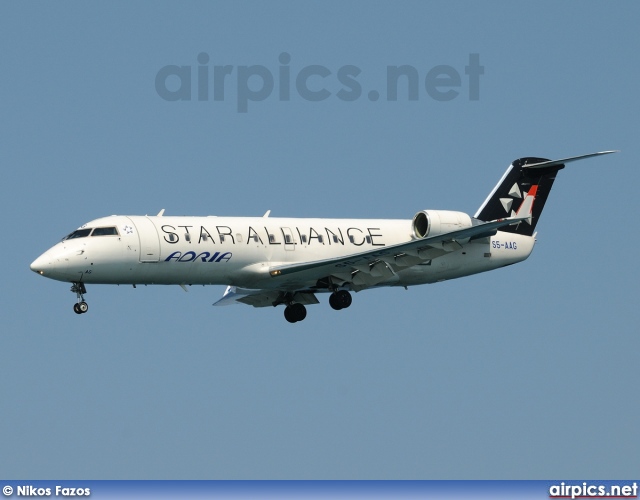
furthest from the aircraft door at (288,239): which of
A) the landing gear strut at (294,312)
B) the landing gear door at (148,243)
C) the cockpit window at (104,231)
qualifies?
the cockpit window at (104,231)

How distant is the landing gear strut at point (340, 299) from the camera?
4925 centimetres

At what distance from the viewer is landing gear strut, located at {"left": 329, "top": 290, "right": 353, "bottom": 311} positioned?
49250 mm

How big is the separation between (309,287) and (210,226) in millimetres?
4447

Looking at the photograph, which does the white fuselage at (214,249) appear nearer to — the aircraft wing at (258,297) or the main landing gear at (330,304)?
the main landing gear at (330,304)

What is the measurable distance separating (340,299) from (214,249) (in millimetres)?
4792

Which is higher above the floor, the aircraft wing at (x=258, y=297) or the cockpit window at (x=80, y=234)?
the cockpit window at (x=80, y=234)

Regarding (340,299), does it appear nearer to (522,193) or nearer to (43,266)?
(522,193)

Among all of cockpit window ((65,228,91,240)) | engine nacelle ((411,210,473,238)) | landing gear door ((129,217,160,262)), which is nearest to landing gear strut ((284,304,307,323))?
engine nacelle ((411,210,473,238))

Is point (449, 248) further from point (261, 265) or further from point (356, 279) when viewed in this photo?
point (261, 265)

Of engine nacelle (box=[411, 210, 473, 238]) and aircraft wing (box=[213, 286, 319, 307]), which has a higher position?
engine nacelle (box=[411, 210, 473, 238])

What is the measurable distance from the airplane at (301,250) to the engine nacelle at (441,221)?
0.03 m

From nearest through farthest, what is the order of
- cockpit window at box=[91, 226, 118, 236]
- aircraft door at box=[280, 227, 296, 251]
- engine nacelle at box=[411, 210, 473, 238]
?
cockpit window at box=[91, 226, 118, 236], aircraft door at box=[280, 227, 296, 251], engine nacelle at box=[411, 210, 473, 238]

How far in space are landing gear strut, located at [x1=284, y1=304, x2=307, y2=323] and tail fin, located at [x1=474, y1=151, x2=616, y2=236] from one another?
7.10 metres

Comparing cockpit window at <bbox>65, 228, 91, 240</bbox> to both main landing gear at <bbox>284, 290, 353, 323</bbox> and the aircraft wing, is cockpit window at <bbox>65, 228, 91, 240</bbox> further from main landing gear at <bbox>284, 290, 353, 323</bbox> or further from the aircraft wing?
main landing gear at <bbox>284, 290, 353, 323</bbox>
